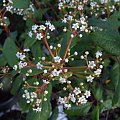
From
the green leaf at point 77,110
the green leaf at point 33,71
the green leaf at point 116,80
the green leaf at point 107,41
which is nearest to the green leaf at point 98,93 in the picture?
the green leaf at point 77,110

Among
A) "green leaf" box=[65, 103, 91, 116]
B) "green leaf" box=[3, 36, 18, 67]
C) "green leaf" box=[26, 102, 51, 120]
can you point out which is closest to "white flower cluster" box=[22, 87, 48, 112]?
"green leaf" box=[26, 102, 51, 120]

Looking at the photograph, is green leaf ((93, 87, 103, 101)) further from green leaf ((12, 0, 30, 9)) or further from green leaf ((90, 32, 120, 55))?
green leaf ((12, 0, 30, 9))

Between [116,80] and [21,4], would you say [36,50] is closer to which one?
[21,4]

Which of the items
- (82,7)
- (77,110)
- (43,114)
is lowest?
(77,110)

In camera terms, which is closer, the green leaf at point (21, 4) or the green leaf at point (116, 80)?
the green leaf at point (116, 80)

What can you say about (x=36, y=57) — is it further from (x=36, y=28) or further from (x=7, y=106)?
(x=7, y=106)

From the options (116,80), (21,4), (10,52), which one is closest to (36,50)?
(10,52)

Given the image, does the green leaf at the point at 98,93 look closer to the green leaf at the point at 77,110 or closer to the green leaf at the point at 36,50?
the green leaf at the point at 77,110

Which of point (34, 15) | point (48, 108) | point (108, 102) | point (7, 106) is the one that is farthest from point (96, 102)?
point (7, 106)
